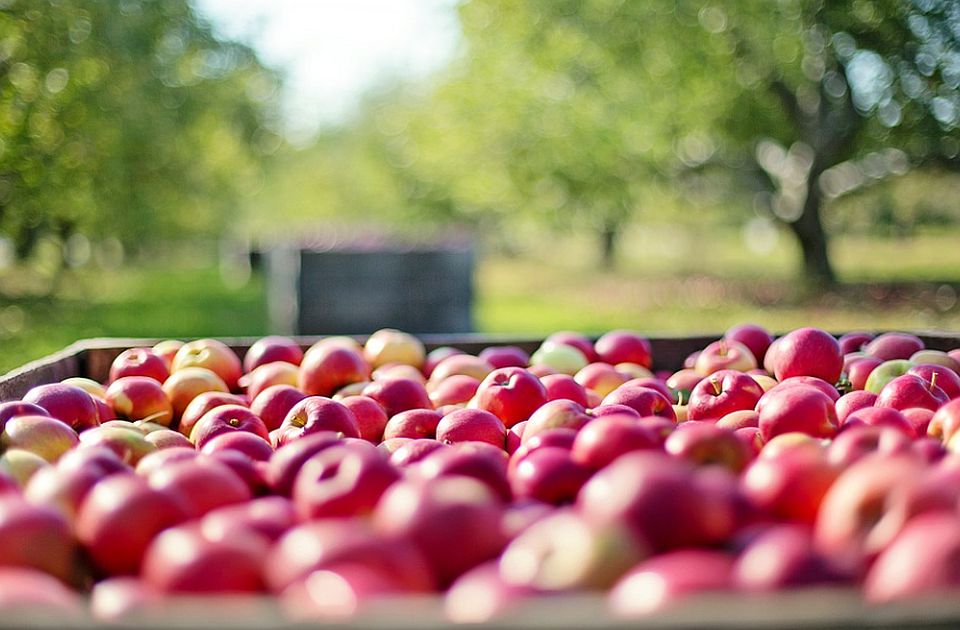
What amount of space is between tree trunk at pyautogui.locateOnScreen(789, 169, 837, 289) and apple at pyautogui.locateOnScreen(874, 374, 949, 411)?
14.5 metres

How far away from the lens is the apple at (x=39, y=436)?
2.32 metres

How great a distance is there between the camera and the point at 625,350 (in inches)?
159

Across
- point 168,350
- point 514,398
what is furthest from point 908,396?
point 168,350

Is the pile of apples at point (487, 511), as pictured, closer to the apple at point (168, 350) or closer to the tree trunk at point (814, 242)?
the apple at point (168, 350)

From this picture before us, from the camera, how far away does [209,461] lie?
6.32 ft

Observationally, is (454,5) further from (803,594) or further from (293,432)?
(803,594)

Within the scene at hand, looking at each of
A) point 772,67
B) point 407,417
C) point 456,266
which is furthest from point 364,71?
point 407,417

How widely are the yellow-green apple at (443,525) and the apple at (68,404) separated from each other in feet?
5.07

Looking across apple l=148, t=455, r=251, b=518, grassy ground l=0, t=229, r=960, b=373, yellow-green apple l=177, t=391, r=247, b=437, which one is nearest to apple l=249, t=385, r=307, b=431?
yellow-green apple l=177, t=391, r=247, b=437

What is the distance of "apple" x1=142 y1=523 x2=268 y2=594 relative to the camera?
139cm

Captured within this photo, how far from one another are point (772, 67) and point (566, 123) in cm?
337

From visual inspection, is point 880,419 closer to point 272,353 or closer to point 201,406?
point 201,406

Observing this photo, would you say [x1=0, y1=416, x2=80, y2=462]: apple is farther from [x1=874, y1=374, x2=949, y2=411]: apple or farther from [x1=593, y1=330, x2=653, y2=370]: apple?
A: [x1=593, y1=330, x2=653, y2=370]: apple

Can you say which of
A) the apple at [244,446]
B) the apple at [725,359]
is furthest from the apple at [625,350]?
the apple at [244,446]
